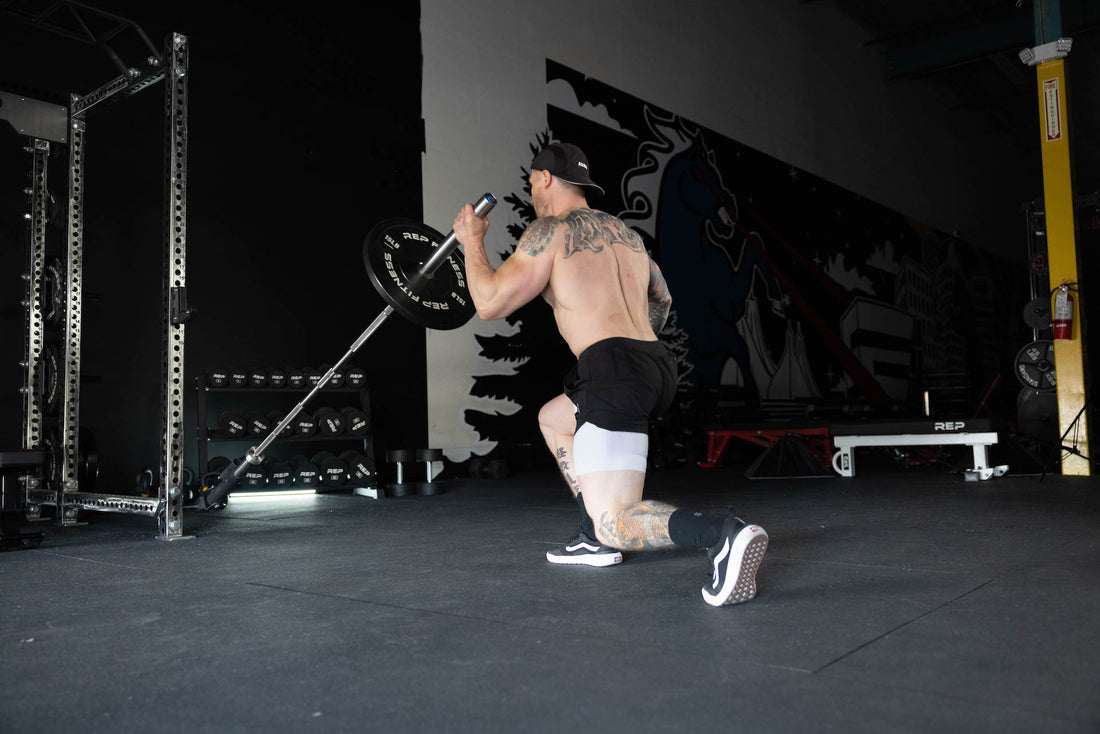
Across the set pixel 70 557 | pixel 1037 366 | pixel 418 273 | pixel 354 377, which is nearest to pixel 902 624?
pixel 418 273

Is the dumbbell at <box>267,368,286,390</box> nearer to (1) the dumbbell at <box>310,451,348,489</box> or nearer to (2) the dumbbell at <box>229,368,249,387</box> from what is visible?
(2) the dumbbell at <box>229,368,249,387</box>

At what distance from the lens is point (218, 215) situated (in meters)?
5.00

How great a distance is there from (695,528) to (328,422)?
3.38 m

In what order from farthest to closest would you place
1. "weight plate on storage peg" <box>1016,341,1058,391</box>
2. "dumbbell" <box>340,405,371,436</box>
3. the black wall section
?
"weight plate on storage peg" <box>1016,341,1058,391</box> < "dumbbell" <box>340,405,371,436</box> < the black wall section

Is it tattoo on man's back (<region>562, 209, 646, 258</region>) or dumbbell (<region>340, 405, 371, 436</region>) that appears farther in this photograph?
dumbbell (<region>340, 405, 371, 436</region>)

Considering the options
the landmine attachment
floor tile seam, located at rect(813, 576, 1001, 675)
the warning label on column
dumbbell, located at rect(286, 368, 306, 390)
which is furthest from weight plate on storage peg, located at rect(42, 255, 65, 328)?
the warning label on column

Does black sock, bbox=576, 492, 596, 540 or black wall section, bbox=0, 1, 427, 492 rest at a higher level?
black wall section, bbox=0, 1, 427, 492

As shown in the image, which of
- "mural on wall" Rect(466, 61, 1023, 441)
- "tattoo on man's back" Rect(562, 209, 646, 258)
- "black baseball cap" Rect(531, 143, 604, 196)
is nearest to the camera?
"tattoo on man's back" Rect(562, 209, 646, 258)

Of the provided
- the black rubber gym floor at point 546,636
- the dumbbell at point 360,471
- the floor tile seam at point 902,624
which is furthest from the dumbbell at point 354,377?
the floor tile seam at point 902,624

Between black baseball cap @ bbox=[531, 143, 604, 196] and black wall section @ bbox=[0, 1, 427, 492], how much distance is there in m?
2.65

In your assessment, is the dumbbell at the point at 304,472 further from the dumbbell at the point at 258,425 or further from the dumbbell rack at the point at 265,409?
the dumbbell at the point at 258,425

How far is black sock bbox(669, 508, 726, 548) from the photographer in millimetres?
1780

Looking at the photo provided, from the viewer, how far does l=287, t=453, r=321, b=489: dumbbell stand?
4.59 m

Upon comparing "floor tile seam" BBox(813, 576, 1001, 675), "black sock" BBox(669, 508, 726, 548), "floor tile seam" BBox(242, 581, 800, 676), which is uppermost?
"black sock" BBox(669, 508, 726, 548)
